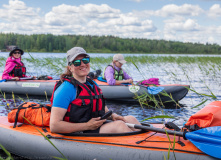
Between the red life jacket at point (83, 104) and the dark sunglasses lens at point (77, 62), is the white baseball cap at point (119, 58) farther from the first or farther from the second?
the dark sunglasses lens at point (77, 62)

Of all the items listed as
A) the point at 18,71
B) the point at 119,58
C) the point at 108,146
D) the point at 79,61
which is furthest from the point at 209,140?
the point at 18,71

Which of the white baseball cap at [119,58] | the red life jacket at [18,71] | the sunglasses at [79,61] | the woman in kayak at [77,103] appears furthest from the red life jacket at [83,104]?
the red life jacket at [18,71]

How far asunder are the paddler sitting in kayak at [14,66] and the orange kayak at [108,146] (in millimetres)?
4928

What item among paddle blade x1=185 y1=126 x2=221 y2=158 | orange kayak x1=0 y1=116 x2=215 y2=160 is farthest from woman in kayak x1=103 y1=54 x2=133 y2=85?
paddle blade x1=185 y1=126 x2=221 y2=158

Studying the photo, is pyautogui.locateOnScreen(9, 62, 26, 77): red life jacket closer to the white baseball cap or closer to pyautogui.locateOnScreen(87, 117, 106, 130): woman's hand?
the white baseball cap

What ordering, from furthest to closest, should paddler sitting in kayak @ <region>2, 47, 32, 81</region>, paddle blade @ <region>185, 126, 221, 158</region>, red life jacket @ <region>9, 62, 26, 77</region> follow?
red life jacket @ <region>9, 62, 26, 77</region> → paddler sitting in kayak @ <region>2, 47, 32, 81</region> → paddle blade @ <region>185, 126, 221, 158</region>

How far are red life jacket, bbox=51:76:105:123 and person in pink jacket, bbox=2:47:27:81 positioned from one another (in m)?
5.47

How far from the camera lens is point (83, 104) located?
2.89 meters

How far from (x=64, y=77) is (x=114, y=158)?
105cm

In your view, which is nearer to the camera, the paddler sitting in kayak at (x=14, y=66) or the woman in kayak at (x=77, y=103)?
the woman in kayak at (x=77, y=103)

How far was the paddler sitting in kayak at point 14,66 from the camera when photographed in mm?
7848

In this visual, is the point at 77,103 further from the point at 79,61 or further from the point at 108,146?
the point at 108,146

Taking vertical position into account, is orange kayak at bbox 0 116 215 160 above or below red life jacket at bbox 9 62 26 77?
below

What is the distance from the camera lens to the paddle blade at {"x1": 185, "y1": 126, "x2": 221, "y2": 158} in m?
2.53
